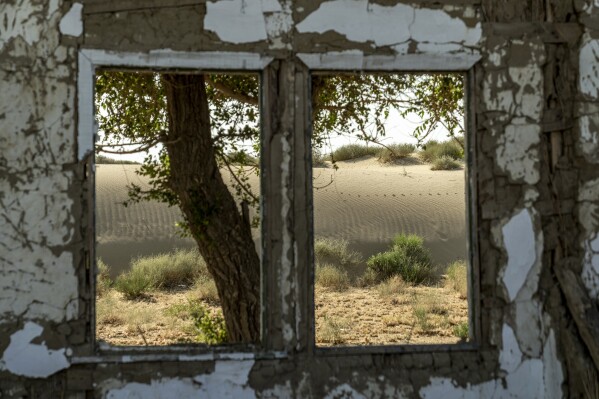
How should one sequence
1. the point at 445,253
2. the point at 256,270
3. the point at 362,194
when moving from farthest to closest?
1. the point at 362,194
2. the point at 445,253
3. the point at 256,270

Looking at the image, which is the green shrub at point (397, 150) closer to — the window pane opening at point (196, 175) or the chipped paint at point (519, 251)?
the window pane opening at point (196, 175)

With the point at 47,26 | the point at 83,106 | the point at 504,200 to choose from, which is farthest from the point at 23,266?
the point at 504,200

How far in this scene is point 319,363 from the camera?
4.65 meters

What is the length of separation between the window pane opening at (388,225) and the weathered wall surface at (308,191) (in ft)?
1.17

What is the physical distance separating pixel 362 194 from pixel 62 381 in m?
27.1

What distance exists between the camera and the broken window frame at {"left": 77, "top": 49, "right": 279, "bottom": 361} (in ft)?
14.7

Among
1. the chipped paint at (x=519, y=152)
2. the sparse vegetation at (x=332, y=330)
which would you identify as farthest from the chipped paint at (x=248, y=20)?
the sparse vegetation at (x=332, y=330)

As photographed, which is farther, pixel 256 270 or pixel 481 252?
pixel 256 270

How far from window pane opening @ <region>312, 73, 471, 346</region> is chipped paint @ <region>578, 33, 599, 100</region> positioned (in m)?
0.81

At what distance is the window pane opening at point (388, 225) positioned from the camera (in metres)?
8.95

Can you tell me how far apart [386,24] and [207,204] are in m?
3.09

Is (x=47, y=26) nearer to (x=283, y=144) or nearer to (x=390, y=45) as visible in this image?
(x=283, y=144)

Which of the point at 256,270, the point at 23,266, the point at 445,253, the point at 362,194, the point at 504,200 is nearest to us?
the point at 23,266

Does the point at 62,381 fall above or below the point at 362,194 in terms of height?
below
